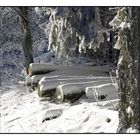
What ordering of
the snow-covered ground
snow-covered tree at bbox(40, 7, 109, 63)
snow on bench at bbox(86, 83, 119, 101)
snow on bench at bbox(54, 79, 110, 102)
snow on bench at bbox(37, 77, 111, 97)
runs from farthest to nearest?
snow on bench at bbox(37, 77, 111, 97), snow on bench at bbox(54, 79, 110, 102), snow on bench at bbox(86, 83, 119, 101), snow-covered tree at bbox(40, 7, 109, 63), the snow-covered ground

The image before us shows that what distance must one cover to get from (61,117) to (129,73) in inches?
58.8

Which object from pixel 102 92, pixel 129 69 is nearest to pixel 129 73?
pixel 129 69

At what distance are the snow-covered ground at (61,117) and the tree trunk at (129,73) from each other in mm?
239

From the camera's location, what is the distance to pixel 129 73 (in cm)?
496

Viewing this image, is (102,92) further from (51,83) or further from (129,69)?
(129,69)

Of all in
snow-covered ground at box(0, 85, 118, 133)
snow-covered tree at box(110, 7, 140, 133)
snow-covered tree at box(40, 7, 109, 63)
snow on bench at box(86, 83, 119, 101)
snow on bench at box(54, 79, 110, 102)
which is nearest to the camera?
snow-covered tree at box(110, 7, 140, 133)

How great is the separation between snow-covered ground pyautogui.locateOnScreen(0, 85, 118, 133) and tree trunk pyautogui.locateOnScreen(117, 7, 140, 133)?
0.79 feet

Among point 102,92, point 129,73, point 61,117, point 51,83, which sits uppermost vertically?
point 129,73

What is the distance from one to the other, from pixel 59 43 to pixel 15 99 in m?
1.48

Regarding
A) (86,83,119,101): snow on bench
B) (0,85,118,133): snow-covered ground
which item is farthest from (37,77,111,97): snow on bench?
(86,83,119,101): snow on bench

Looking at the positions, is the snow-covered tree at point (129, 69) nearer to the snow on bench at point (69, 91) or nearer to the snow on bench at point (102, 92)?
the snow on bench at point (102, 92)

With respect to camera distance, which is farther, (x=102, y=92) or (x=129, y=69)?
(x=102, y=92)

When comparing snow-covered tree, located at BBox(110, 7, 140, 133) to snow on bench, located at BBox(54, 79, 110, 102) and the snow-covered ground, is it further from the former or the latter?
snow on bench, located at BBox(54, 79, 110, 102)

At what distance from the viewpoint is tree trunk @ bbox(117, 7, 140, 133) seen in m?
4.83
